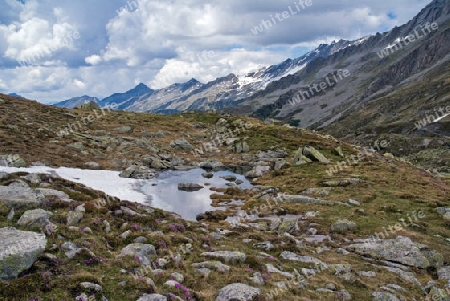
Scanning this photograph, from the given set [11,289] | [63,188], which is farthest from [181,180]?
[11,289]

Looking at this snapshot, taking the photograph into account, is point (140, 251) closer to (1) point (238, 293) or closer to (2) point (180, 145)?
(1) point (238, 293)

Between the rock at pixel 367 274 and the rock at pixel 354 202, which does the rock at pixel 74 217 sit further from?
the rock at pixel 354 202

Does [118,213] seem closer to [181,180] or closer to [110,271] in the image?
[110,271]

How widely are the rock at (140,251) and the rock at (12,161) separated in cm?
2536

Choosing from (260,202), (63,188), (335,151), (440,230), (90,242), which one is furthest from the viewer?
(335,151)

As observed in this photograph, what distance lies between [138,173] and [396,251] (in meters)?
35.3

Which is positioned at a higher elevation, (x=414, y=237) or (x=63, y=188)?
(x=63, y=188)

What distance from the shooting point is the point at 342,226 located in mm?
30250

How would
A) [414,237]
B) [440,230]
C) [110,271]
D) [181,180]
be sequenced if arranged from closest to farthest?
1. [110,271]
2. [414,237]
3. [440,230]
4. [181,180]

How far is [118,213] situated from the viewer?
21172 millimetres

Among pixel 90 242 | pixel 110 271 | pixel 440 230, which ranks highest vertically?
pixel 90 242

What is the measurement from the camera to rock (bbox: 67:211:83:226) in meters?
17.4

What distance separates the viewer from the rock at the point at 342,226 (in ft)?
98.5

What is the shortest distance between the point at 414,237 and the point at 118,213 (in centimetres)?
2525
